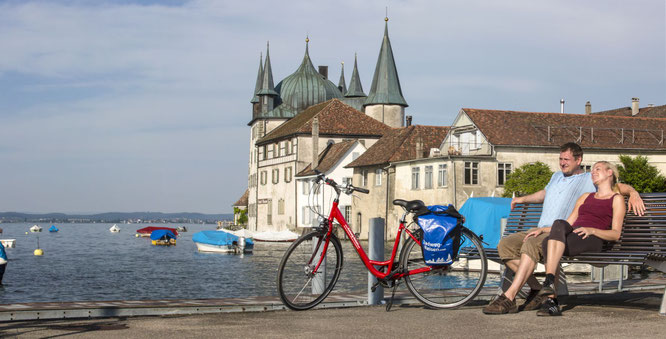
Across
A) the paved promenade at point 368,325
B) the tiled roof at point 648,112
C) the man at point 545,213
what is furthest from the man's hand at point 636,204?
the tiled roof at point 648,112

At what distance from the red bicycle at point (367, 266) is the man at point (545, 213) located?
33 cm

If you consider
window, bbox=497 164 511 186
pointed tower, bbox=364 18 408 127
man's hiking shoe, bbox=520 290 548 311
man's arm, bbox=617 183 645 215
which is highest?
pointed tower, bbox=364 18 408 127

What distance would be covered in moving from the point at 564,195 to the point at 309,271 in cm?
272

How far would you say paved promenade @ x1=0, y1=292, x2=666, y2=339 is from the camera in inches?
268

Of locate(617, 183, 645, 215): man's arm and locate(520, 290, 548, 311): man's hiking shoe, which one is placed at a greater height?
locate(617, 183, 645, 215): man's arm

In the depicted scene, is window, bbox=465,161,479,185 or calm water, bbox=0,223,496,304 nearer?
calm water, bbox=0,223,496,304

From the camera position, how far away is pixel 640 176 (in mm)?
48906

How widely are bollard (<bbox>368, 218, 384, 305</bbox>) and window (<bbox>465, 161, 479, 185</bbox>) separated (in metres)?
46.0

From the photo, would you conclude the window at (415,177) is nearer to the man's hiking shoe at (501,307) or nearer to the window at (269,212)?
the window at (269,212)

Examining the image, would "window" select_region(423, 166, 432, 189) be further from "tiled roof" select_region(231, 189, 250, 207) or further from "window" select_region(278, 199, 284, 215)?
"tiled roof" select_region(231, 189, 250, 207)

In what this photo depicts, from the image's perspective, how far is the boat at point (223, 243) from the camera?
202 ft

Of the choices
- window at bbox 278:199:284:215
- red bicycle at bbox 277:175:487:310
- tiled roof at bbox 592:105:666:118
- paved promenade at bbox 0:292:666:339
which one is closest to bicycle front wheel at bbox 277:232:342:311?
red bicycle at bbox 277:175:487:310

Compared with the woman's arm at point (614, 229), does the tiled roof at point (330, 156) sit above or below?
above

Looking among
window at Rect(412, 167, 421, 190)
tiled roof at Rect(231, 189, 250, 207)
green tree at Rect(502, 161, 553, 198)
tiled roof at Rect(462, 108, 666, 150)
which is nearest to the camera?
green tree at Rect(502, 161, 553, 198)
